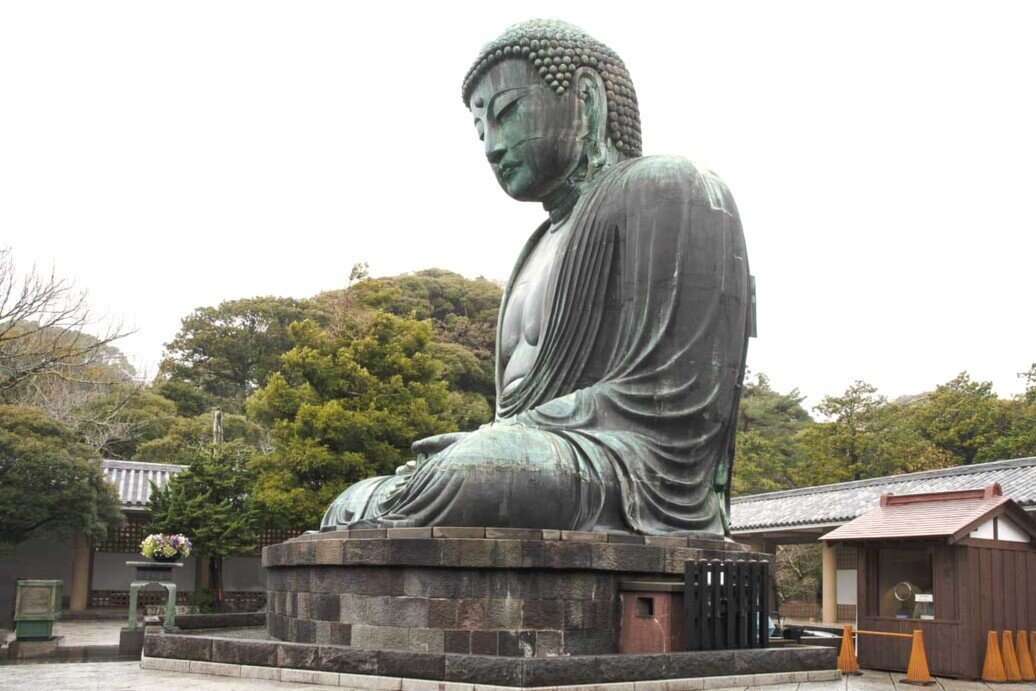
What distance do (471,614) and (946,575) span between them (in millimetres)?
5305

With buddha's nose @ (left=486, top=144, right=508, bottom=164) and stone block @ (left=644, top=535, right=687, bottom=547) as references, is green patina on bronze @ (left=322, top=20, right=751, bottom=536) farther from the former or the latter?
stone block @ (left=644, top=535, right=687, bottom=547)

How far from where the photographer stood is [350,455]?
1928cm

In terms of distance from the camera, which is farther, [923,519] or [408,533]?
[923,519]

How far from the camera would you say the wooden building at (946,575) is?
31.3ft

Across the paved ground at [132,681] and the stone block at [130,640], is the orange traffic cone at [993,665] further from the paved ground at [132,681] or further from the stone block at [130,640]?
the stone block at [130,640]

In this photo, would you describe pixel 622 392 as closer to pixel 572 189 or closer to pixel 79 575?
pixel 572 189

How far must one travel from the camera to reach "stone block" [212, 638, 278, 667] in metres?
7.01

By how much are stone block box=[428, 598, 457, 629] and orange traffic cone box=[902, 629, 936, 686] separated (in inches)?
165

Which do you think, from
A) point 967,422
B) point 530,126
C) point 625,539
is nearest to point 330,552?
point 625,539

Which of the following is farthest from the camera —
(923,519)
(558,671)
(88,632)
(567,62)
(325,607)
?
(88,632)

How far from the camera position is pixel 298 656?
22.5ft

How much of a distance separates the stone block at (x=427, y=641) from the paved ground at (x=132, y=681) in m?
0.67

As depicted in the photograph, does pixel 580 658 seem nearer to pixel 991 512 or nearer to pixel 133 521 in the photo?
pixel 991 512

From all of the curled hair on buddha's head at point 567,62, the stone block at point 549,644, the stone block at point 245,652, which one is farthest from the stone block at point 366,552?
the curled hair on buddha's head at point 567,62
